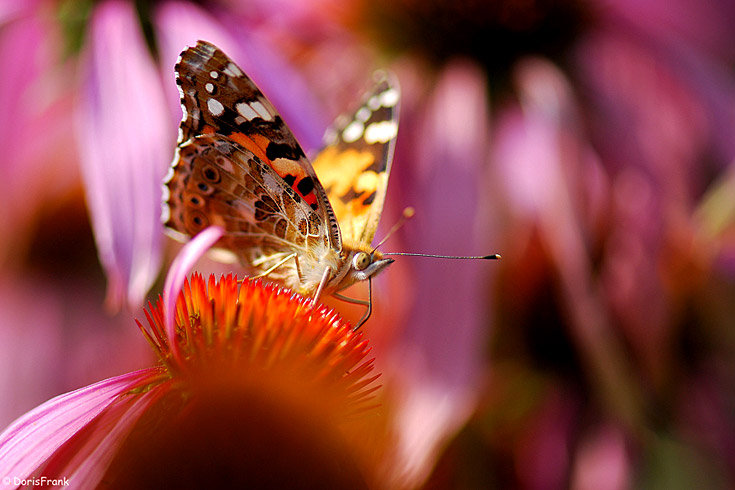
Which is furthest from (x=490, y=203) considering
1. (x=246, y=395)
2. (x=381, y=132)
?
(x=246, y=395)

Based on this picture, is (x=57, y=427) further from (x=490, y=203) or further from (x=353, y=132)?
(x=490, y=203)

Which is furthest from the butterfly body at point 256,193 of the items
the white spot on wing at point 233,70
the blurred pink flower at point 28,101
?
the blurred pink flower at point 28,101

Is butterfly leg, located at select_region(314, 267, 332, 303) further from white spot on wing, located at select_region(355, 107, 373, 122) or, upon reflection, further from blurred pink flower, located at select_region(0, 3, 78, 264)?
blurred pink flower, located at select_region(0, 3, 78, 264)

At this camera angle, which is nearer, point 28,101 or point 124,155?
point 124,155

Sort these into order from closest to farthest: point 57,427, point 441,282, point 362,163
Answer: point 57,427 → point 362,163 → point 441,282

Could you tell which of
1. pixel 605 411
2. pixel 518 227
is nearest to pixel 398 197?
pixel 518 227

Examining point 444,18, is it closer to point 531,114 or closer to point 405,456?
point 531,114

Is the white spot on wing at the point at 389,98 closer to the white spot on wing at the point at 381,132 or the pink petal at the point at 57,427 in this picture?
the white spot on wing at the point at 381,132
